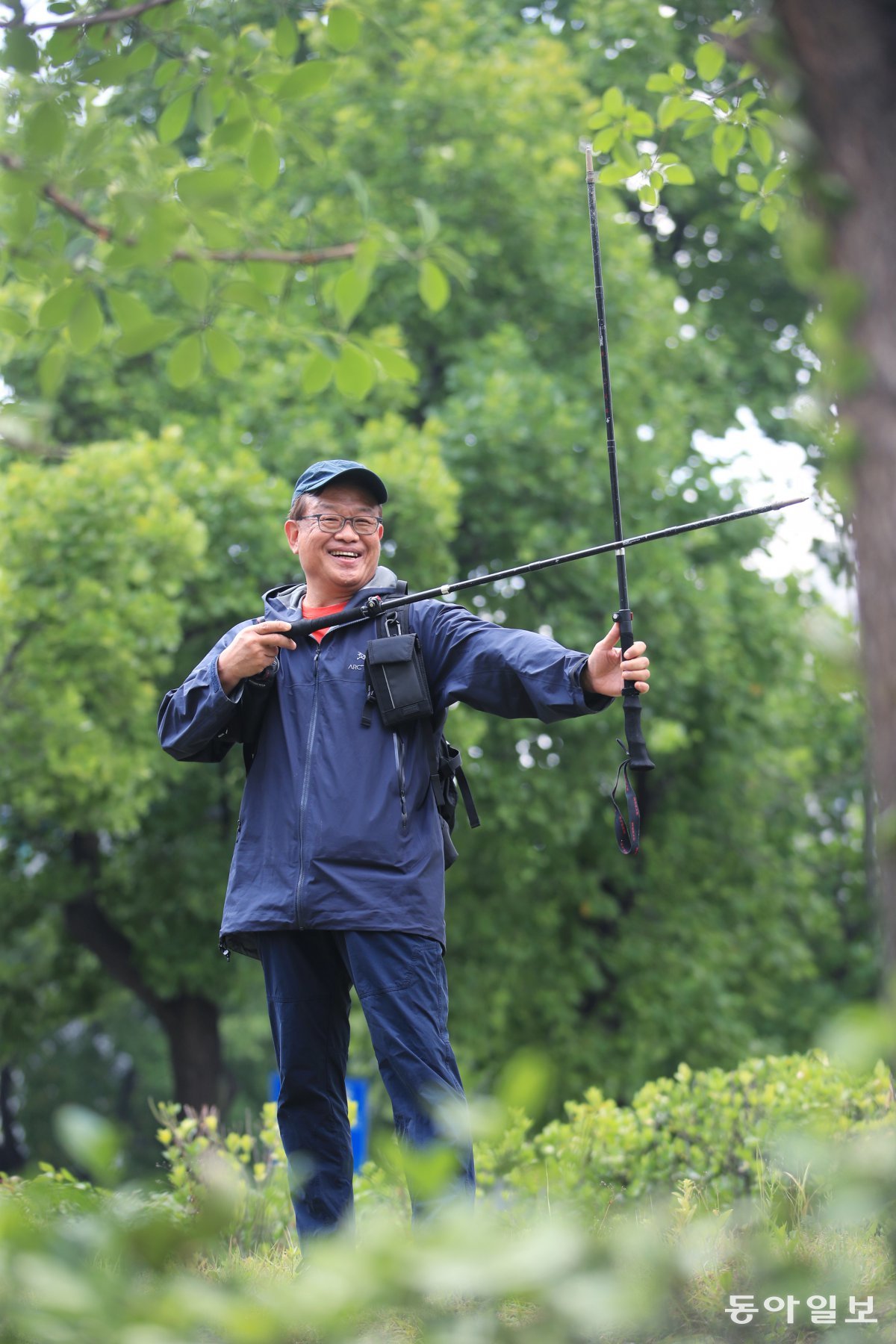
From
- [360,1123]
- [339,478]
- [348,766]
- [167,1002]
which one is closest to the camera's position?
[348,766]

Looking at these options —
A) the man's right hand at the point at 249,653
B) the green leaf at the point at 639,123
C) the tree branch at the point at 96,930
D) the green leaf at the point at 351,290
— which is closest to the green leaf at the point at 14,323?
the green leaf at the point at 351,290

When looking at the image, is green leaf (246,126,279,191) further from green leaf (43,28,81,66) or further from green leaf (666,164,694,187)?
green leaf (666,164,694,187)

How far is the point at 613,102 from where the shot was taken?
13.9ft

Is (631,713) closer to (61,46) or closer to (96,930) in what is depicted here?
(61,46)

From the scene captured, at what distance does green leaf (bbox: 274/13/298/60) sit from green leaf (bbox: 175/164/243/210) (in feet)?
3.59

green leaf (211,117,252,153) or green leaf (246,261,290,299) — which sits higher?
green leaf (211,117,252,153)

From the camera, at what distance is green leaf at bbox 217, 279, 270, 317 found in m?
2.60

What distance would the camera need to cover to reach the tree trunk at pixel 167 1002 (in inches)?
484

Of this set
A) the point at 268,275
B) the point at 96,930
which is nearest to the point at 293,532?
the point at 268,275

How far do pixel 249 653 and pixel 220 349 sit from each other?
1247 millimetres

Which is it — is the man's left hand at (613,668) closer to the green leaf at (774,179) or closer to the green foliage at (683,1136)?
the green leaf at (774,179)

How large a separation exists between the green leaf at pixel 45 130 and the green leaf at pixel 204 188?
30 centimetres

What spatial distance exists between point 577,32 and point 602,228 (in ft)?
13.8

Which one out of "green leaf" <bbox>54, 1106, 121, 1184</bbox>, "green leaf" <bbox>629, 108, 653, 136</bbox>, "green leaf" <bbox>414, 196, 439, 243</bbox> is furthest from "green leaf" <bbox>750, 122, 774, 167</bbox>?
"green leaf" <bbox>54, 1106, 121, 1184</bbox>
